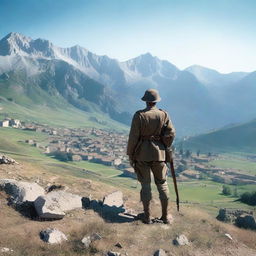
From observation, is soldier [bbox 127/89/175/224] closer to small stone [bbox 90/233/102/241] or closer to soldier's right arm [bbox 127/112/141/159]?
soldier's right arm [bbox 127/112/141/159]

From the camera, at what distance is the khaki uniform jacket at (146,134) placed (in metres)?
12.2

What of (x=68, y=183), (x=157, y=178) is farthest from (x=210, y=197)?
(x=157, y=178)

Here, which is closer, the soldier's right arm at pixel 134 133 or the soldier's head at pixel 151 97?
the soldier's right arm at pixel 134 133

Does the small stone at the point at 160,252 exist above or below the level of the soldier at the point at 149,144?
below

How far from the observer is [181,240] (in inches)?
456

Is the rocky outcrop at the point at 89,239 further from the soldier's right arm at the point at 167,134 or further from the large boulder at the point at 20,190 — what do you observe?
the soldier's right arm at the point at 167,134

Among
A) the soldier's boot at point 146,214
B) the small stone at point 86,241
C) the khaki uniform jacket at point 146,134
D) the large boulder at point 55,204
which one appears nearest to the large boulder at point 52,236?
the small stone at point 86,241

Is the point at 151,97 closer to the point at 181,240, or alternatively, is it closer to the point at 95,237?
the point at 181,240

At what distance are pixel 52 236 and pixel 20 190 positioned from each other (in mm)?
4108

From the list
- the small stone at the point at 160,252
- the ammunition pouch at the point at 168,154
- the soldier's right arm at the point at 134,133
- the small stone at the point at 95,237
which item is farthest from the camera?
the ammunition pouch at the point at 168,154

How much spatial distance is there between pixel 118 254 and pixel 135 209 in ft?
20.5

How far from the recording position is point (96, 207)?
14.6 metres

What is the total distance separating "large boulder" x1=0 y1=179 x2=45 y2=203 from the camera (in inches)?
540

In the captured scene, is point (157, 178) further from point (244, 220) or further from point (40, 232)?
point (244, 220)
